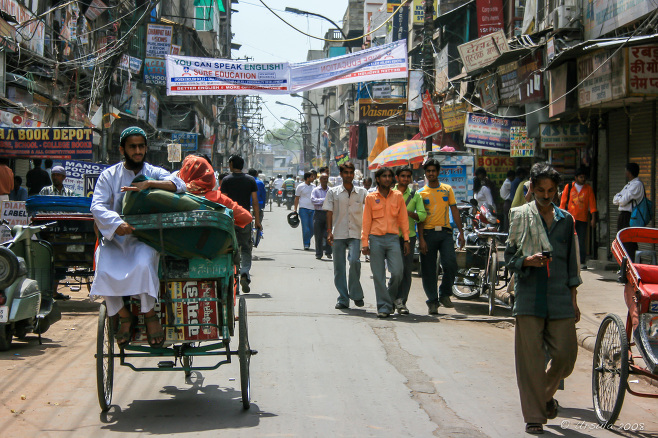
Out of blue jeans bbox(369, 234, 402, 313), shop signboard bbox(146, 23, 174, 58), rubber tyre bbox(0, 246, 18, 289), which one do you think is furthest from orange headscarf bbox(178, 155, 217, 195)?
shop signboard bbox(146, 23, 174, 58)

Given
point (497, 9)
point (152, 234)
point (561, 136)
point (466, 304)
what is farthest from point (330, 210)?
point (497, 9)

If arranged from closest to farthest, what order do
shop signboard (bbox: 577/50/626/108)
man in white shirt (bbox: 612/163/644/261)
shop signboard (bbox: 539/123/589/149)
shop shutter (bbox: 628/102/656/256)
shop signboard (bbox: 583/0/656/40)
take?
shop signboard (bbox: 577/50/626/108), man in white shirt (bbox: 612/163/644/261), shop signboard (bbox: 583/0/656/40), shop shutter (bbox: 628/102/656/256), shop signboard (bbox: 539/123/589/149)

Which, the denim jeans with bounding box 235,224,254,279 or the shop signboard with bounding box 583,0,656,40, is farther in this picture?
the shop signboard with bounding box 583,0,656,40

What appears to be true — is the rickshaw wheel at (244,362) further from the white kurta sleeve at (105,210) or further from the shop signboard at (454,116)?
the shop signboard at (454,116)

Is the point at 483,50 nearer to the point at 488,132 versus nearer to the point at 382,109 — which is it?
the point at 488,132

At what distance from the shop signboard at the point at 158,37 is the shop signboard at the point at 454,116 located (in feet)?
40.7

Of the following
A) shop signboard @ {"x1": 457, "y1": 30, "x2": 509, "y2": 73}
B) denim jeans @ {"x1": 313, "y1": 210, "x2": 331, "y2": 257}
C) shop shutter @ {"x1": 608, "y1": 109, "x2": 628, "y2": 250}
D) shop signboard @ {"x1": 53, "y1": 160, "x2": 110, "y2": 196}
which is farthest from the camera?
shop signboard @ {"x1": 457, "y1": 30, "x2": 509, "y2": 73}

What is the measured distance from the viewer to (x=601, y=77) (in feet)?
43.5

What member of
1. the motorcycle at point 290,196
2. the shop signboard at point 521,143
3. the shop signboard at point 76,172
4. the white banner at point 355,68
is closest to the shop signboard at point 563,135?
the shop signboard at point 521,143

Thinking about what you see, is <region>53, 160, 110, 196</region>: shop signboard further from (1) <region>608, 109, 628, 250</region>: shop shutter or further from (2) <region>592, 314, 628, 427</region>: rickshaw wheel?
(2) <region>592, 314, 628, 427</region>: rickshaw wheel

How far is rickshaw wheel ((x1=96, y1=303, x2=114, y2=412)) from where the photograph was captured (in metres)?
5.21

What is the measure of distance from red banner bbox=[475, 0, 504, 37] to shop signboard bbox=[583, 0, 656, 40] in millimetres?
6146

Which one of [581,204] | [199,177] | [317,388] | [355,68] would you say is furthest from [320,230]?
[317,388]

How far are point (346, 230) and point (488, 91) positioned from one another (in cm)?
1224
